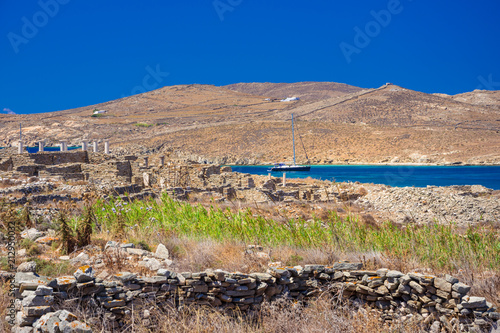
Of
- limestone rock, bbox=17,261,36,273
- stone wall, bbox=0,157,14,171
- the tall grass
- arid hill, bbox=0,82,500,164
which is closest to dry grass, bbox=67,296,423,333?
Answer: limestone rock, bbox=17,261,36,273

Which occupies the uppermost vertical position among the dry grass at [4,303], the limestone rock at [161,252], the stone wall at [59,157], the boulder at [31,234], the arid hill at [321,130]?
the arid hill at [321,130]

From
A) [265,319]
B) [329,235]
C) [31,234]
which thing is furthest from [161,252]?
[329,235]

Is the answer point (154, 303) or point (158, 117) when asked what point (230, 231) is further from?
point (158, 117)

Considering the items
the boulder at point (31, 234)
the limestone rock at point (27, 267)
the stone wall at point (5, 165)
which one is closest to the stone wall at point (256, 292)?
the limestone rock at point (27, 267)

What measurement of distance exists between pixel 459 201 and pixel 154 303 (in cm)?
1848

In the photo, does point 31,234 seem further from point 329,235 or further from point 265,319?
point 329,235

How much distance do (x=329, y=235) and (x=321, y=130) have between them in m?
80.8

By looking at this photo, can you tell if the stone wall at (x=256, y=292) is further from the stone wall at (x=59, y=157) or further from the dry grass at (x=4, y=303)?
the stone wall at (x=59, y=157)

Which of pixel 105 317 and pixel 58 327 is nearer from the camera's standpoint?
pixel 58 327

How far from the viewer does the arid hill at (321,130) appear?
74875 mm

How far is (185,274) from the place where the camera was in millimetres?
5207

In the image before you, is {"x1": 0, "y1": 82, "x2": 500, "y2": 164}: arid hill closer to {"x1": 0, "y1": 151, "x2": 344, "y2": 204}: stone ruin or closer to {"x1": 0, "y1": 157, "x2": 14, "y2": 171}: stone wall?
{"x1": 0, "y1": 151, "x2": 344, "y2": 204}: stone ruin

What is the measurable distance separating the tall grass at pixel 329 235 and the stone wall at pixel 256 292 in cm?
91

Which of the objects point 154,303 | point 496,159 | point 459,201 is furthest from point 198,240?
point 496,159
